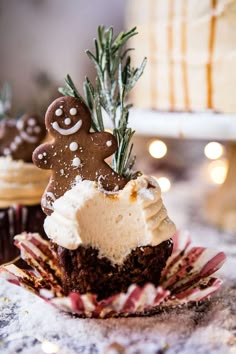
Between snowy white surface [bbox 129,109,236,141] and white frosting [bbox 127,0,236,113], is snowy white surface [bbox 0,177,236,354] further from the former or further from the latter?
white frosting [bbox 127,0,236,113]

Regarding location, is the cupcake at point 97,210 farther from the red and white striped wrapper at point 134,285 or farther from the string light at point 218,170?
the string light at point 218,170

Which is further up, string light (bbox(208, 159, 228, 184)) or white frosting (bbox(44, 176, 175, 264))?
white frosting (bbox(44, 176, 175, 264))

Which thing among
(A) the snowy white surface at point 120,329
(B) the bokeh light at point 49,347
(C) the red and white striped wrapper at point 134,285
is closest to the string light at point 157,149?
(C) the red and white striped wrapper at point 134,285

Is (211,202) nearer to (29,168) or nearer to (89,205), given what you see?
(29,168)

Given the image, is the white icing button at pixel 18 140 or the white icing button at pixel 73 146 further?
the white icing button at pixel 18 140

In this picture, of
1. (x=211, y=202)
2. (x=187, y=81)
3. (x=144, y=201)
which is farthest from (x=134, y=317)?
(x=211, y=202)

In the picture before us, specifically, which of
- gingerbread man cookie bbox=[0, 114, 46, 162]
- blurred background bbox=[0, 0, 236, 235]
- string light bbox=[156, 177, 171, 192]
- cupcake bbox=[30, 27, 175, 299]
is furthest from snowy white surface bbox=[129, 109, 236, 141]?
blurred background bbox=[0, 0, 236, 235]
